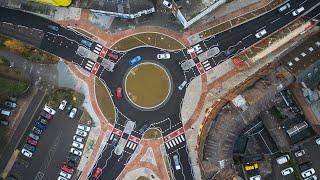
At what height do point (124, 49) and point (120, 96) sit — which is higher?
point (124, 49)

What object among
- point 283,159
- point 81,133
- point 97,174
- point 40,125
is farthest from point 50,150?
point 283,159

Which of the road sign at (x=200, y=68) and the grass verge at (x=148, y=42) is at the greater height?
the grass verge at (x=148, y=42)

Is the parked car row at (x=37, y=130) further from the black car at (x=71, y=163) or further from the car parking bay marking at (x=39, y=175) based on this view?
the black car at (x=71, y=163)

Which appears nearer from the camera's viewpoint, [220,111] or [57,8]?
[220,111]

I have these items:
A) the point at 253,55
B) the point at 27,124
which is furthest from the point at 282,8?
the point at 27,124

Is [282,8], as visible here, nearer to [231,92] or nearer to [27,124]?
[231,92]

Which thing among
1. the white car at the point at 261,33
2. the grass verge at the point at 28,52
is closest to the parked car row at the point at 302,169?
the white car at the point at 261,33
